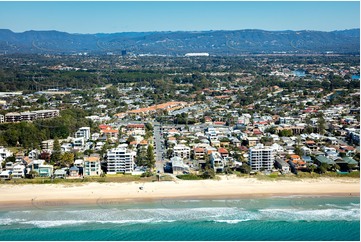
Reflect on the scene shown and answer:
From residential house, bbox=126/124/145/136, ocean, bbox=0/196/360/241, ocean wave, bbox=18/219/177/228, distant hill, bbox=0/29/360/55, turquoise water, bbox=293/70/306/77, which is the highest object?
distant hill, bbox=0/29/360/55

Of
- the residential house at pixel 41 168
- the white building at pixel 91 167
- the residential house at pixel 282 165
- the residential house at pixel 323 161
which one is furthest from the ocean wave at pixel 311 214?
the residential house at pixel 41 168

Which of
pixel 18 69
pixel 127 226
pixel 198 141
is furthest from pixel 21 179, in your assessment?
pixel 18 69

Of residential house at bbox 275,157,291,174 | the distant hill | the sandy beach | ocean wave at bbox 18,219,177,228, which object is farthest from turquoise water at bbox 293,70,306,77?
ocean wave at bbox 18,219,177,228

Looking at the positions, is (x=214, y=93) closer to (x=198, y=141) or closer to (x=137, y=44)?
(x=198, y=141)

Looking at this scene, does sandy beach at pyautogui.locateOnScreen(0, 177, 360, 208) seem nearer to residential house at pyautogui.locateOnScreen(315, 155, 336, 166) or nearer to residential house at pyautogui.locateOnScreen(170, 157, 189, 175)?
residential house at pyautogui.locateOnScreen(170, 157, 189, 175)

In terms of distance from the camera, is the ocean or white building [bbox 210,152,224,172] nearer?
the ocean

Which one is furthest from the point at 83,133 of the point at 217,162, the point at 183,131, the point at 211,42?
the point at 211,42
